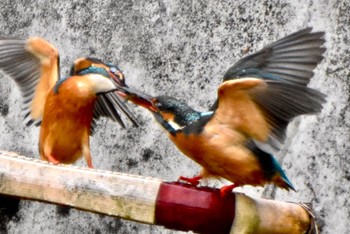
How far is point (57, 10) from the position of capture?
13.1 feet

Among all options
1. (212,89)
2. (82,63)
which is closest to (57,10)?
(82,63)

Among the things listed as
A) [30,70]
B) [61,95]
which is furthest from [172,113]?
[30,70]

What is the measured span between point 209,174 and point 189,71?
2.67 feet

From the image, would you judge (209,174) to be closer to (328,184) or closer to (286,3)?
(328,184)

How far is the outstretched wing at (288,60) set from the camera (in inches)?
96.0

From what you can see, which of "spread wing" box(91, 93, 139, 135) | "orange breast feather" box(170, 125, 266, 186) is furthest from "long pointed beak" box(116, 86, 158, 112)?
"spread wing" box(91, 93, 139, 135)

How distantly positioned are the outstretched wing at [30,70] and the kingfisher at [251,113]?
113 cm

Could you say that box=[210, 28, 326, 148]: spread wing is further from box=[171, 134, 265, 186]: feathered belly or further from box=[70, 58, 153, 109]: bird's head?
box=[70, 58, 153, 109]: bird's head

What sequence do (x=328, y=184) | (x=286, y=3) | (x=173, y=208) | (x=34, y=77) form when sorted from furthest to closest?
(x=34, y=77) < (x=286, y=3) < (x=328, y=184) < (x=173, y=208)

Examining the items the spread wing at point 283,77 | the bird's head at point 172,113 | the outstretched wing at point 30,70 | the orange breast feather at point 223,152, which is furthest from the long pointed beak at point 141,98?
the outstretched wing at point 30,70

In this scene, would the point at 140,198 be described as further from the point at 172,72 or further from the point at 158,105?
the point at 172,72

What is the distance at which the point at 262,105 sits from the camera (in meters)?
2.55

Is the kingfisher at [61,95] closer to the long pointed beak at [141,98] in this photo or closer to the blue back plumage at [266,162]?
the long pointed beak at [141,98]

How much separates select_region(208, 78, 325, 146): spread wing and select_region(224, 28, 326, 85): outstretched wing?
0.04 meters
